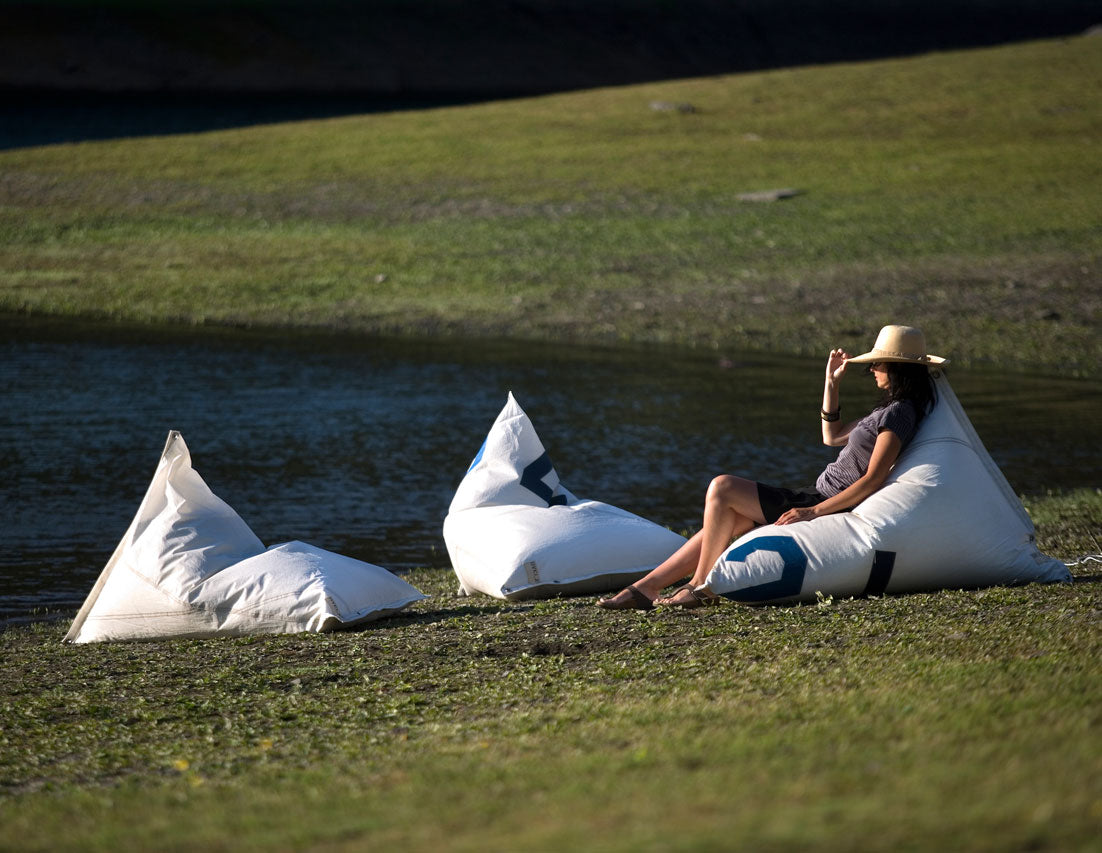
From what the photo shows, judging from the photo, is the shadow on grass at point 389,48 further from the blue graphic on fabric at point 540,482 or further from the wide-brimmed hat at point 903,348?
the wide-brimmed hat at point 903,348

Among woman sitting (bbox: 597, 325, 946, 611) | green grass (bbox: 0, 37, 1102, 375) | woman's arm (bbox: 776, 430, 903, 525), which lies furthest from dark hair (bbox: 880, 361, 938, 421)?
green grass (bbox: 0, 37, 1102, 375)

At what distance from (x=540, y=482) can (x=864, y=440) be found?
1982 mm

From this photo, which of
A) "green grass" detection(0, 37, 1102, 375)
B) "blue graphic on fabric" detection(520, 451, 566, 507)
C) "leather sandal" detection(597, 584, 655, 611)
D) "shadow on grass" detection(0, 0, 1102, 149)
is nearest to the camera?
"leather sandal" detection(597, 584, 655, 611)

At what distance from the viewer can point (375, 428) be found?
13352mm

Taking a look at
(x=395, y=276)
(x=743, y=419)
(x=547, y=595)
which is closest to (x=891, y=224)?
(x=395, y=276)

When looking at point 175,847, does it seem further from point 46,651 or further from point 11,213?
point 11,213

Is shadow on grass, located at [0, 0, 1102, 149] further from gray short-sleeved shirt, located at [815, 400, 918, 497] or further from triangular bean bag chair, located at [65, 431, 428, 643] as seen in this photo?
gray short-sleeved shirt, located at [815, 400, 918, 497]

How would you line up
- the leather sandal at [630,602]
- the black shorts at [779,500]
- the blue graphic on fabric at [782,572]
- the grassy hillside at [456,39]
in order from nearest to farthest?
the blue graphic on fabric at [782,572] < the leather sandal at [630,602] < the black shorts at [779,500] < the grassy hillside at [456,39]

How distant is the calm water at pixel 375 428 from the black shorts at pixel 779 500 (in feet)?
9.88

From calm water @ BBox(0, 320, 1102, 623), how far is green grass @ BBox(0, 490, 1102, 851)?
278cm

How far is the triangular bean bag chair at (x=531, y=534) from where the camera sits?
735 centimetres

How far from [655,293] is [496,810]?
17.8 m

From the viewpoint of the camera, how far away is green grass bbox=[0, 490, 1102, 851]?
3.29 meters

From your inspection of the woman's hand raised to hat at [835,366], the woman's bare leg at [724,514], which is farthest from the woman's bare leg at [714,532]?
the woman's hand raised to hat at [835,366]
